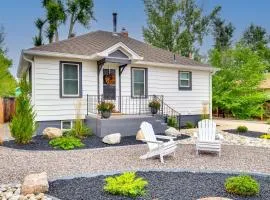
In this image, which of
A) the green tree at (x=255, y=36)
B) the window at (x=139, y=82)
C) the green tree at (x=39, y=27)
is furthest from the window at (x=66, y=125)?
the green tree at (x=255, y=36)

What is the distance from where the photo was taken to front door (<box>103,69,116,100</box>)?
1272 centimetres

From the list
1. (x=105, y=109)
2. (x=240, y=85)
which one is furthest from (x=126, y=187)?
(x=240, y=85)

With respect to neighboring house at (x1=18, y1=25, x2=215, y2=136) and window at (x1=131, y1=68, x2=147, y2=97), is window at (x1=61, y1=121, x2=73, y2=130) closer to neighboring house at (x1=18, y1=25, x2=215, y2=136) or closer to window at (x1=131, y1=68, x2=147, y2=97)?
neighboring house at (x1=18, y1=25, x2=215, y2=136)

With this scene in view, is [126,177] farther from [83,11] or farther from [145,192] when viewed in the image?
[83,11]

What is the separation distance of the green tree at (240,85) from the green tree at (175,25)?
8.29 m

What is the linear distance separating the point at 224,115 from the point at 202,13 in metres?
11.7

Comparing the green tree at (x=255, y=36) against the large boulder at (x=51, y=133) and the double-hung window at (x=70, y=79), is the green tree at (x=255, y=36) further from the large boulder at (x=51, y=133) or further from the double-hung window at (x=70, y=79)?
the large boulder at (x=51, y=133)

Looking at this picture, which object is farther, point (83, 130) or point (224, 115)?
point (224, 115)

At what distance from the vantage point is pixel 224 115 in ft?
75.4

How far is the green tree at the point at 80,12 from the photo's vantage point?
2452 cm

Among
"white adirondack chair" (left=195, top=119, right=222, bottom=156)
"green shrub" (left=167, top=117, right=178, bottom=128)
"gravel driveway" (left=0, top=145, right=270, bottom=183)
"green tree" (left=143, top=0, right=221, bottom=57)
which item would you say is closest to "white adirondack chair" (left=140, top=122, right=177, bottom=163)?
"gravel driveway" (left=0, top=145, right=270, bottom=183)

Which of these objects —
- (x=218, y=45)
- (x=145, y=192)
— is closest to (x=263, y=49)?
(x=218, y=45)

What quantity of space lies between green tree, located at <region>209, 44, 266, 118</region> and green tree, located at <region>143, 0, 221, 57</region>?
8295 millimetres

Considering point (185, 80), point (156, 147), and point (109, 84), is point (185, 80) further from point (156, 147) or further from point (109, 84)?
point (156, 147)
